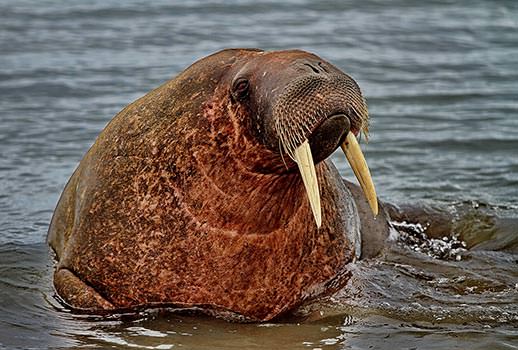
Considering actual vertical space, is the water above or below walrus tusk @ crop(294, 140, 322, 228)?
below

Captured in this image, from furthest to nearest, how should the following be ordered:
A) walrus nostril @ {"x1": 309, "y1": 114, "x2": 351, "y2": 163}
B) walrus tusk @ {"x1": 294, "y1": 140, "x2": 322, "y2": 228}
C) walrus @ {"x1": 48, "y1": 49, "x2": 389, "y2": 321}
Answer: walrus @ {"x1": 48, "y1": 49, "x2": 389, "y2": 321} < walrus nostril @ {"x1": 309, "y1": 114, "x2": 351, "y2": 163} < walrus tusk @ {"x1": 294, "y1": 140, "x2": 322, "y2": 228}

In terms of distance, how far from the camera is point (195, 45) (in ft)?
52.3

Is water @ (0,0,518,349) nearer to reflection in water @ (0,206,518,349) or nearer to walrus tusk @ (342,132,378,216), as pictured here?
reflection in water @ (0,206,518,349)

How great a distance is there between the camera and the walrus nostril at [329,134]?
577 cm

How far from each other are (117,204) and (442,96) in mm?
7358

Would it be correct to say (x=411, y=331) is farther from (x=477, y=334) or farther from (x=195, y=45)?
(x=195, y=45)

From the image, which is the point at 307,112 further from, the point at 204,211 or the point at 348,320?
the point at 348,320

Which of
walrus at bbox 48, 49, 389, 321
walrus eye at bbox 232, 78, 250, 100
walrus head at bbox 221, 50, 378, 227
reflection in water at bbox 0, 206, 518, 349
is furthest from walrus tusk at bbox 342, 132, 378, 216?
reflection in water at bbox 0, 206, 518, 349

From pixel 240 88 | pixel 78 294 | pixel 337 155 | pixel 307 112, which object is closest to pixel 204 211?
pixel 240 88

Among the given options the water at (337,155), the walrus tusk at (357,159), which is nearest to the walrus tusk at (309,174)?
the walrus tusk at (357,159)

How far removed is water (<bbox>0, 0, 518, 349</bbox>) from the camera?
632 cm

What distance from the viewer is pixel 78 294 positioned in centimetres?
651

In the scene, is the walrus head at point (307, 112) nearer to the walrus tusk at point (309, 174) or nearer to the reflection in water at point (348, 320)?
the walrus tusk at point (309, 174)

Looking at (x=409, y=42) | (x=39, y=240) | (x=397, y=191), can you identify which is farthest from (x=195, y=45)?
(x=39, y=240)
